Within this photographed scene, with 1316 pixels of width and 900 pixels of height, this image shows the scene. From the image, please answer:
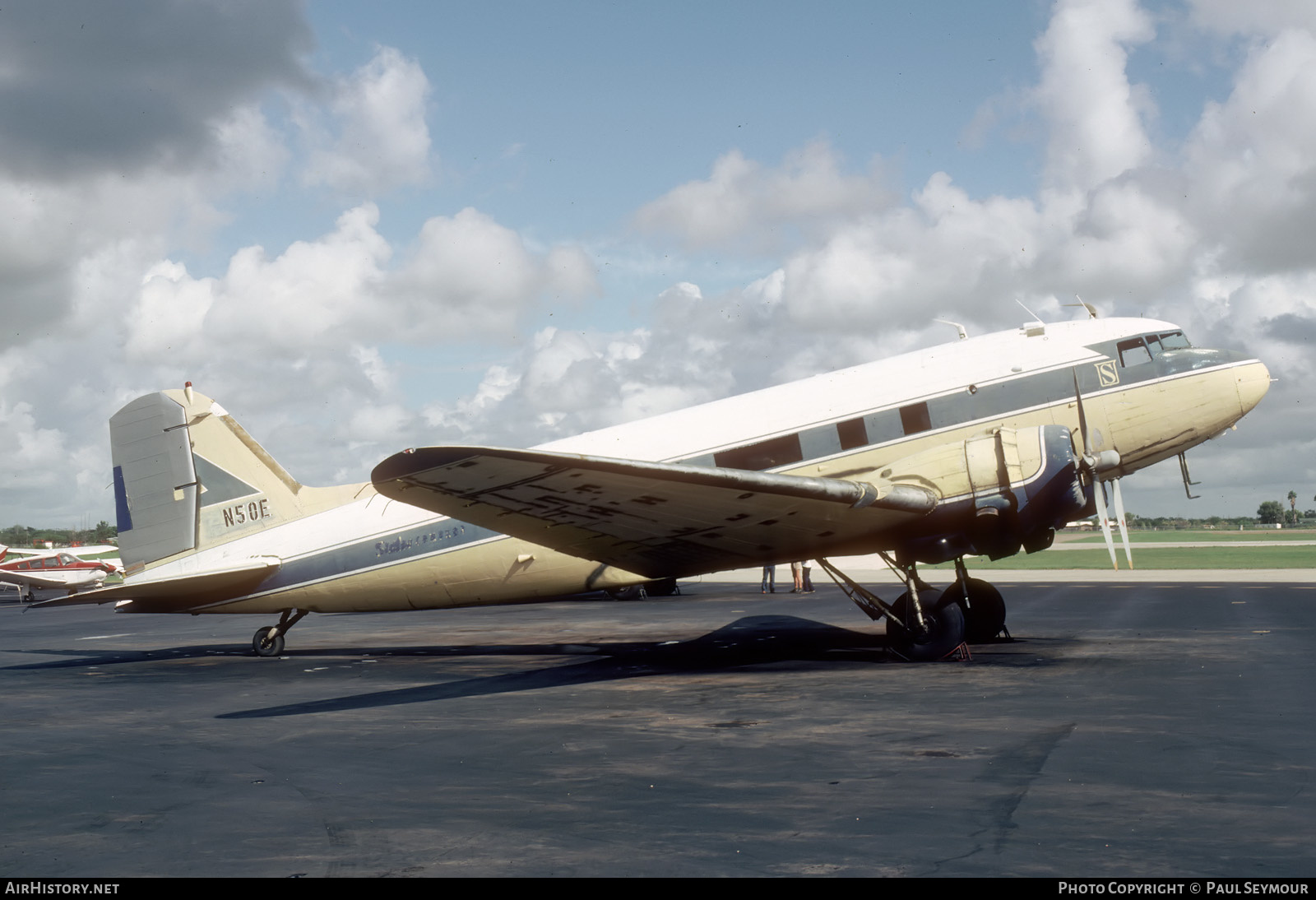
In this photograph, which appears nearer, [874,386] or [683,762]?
[683,762]

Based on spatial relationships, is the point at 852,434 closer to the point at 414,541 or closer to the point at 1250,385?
the point at 1250,385

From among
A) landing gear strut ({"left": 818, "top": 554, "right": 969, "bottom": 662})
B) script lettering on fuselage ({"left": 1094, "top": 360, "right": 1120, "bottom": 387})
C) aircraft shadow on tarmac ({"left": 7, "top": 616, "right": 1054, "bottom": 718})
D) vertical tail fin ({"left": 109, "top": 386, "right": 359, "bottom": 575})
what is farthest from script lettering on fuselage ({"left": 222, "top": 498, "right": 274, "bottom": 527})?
script lettering on fuselage ({"left": 1094, "top": 360, "right": 1120, "bottom": 387})

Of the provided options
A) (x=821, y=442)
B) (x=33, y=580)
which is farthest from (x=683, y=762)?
(x=33, y=580)

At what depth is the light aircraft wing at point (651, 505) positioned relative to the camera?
1103 cm

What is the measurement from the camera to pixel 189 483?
18.4 m

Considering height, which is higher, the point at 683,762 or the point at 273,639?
the point at 273,639

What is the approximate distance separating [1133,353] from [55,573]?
2061 inches

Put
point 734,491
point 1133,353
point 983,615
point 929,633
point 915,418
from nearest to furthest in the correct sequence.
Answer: point 734,491 → point 929,633 → point 915,418 → point 1133,353 → point 983,615

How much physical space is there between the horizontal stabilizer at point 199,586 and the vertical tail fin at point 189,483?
0.96 m

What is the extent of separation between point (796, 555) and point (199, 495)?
11.7 metres

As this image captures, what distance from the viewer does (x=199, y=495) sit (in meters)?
18.4

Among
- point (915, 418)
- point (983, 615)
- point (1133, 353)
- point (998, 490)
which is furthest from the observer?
point (983, 615)

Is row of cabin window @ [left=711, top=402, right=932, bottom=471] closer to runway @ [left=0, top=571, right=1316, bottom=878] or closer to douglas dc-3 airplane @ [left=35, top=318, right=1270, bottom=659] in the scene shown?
douglas dc-3 airplane @ [left=35, top=318, right=1270, bottom=659]

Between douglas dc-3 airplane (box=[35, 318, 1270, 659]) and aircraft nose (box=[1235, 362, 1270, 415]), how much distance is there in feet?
0.11
